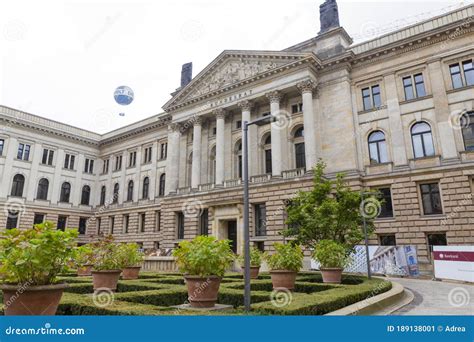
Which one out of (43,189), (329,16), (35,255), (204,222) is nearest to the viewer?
(35,255)

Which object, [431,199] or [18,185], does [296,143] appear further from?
[18,185]

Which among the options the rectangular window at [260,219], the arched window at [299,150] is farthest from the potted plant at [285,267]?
the arched window at [299,150]

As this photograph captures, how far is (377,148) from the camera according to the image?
94.8ft

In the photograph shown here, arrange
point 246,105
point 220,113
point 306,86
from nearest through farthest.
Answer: point 306,86 → point 246,105 → point 220,113

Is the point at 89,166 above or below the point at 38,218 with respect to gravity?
above

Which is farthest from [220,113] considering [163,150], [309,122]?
[163,150]

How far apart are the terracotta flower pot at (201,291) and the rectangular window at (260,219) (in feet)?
73.0

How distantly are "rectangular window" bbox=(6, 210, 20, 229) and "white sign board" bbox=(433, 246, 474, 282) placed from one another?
153 feet

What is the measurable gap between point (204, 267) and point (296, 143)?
25.3m

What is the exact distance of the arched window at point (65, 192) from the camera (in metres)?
49.0

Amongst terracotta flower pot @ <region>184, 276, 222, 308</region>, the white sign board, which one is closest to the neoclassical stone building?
the white sign board

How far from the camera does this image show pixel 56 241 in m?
6.88

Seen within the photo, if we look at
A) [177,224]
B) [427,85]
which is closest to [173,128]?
[177,224]

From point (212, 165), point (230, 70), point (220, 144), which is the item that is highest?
point (230, 70)
